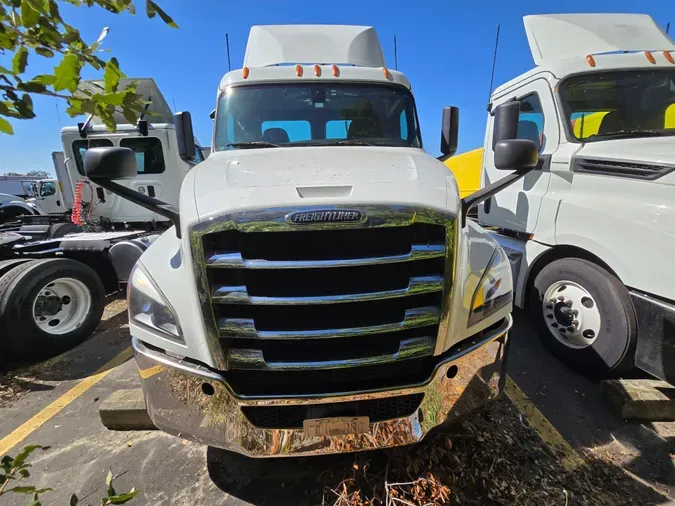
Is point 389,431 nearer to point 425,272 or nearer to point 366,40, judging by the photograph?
point 425,272

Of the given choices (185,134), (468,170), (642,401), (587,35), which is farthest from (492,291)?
(468,170)

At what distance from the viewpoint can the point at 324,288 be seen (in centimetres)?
190

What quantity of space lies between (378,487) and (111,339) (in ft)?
13.3

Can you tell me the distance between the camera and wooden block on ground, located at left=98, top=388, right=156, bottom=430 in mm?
2559

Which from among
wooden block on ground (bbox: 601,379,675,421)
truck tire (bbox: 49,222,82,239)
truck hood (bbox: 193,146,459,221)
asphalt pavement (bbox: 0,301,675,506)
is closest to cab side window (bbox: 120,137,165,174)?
truck tire (bbox: 49,222,82,239)

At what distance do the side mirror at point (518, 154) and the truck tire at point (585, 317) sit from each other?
1725 mm

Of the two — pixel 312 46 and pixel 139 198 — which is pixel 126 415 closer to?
pixel 139 198

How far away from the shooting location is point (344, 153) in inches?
106

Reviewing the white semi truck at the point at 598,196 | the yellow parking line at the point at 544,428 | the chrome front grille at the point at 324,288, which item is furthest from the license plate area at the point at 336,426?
the white semi truck at the point at 598,196

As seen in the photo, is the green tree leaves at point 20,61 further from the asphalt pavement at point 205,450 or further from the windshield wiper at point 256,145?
the asphalt pavement at point 205,450

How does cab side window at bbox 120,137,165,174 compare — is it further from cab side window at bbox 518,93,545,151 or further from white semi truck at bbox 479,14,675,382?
cab side window at bbox 518,93,545,151

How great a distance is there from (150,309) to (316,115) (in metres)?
2.44

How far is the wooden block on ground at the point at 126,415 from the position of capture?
8.39ft

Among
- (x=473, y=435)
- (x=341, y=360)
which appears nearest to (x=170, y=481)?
(x=341, y=360)
